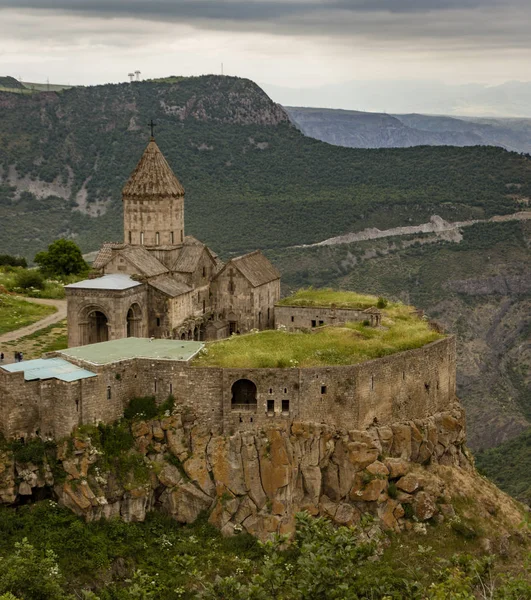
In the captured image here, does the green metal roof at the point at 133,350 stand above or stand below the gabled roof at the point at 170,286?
below

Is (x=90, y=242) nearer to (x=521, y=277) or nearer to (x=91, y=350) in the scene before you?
(x=521, y=277)

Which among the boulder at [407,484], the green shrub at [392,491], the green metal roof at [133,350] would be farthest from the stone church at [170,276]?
the green shrub at [392,491]

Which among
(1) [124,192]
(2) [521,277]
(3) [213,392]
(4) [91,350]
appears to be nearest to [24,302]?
(1) [124,192]

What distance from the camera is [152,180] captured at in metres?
48.3

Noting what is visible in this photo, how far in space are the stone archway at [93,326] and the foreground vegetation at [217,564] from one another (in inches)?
367

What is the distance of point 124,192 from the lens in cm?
4838

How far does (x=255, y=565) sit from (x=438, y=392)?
11962 mm

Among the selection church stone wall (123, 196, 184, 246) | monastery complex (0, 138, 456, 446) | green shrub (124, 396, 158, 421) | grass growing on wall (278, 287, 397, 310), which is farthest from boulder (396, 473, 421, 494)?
church stone wall (123, 196, 184, 246)

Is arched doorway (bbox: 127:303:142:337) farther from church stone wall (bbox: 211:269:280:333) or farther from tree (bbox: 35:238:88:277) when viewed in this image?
tree (bbox: 35:238:88:277)

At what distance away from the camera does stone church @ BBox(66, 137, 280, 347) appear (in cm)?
4550

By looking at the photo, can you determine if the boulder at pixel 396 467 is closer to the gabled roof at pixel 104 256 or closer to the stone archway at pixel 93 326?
the stone archway at pixel 93 326

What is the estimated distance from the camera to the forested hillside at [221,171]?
104 m

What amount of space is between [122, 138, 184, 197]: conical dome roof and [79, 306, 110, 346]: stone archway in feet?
20.7

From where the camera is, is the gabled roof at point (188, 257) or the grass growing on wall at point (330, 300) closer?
the gabled roof at point (188, 257)
